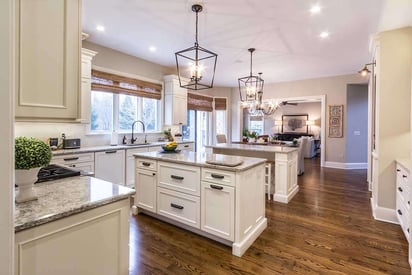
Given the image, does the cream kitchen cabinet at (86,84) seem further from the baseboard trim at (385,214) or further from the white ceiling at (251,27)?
the baseboard trim at (385,214)

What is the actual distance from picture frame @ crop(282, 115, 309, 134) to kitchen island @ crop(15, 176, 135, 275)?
484 inches

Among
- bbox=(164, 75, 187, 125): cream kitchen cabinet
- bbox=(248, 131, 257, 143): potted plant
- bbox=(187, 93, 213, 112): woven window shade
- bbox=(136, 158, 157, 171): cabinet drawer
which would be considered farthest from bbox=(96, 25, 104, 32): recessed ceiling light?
bbox=(248, 131, 257, 143): potted plant

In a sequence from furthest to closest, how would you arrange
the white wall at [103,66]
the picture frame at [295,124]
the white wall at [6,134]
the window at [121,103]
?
1. the picture frame at [295,124]
2. the window at [121,103]
3. the white wall at [103,66]
4. the white wall at [6,134]

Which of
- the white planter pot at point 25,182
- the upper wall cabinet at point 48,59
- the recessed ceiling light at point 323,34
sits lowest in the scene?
the white planter pot at point 25,182

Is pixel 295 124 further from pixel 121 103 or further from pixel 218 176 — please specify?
pixel 218 176

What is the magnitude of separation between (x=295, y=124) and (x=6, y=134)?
1301 centimetres

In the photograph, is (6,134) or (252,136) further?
(252,136)

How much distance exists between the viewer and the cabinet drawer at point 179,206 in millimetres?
2646

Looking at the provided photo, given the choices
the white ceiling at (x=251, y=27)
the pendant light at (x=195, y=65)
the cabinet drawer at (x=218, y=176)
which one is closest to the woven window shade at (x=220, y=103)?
the pendant light at (x=195, y=65)

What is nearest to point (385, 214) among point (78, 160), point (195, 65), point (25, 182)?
point (195, 65)

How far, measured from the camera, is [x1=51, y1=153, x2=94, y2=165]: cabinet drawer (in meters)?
3.32

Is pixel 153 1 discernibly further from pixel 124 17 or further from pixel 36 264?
pixel 36 264

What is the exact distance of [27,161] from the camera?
1.12m

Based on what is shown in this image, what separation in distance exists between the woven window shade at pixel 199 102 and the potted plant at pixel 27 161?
6.15 meters
